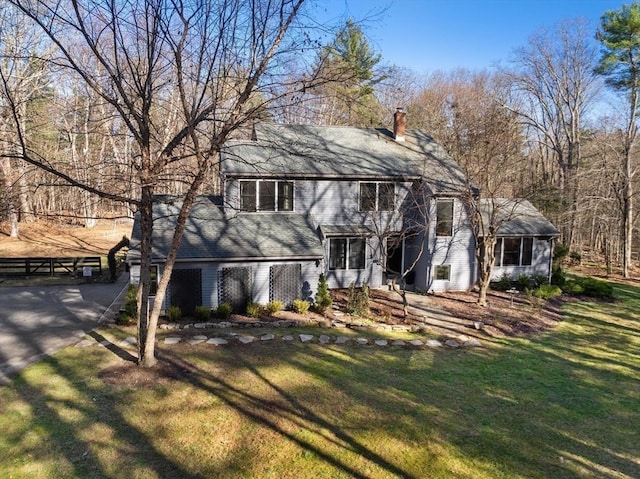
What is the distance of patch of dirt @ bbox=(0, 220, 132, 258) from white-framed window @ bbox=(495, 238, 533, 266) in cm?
2186

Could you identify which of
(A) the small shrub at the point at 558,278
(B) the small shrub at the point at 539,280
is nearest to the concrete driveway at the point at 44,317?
(B) the small shrub at the point at 539,280

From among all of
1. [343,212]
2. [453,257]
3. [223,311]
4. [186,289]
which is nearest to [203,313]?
[223,311]

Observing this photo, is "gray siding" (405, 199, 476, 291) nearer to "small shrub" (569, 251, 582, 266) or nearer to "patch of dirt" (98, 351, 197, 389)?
"patch of dirt" (98, 351, 197, 389)

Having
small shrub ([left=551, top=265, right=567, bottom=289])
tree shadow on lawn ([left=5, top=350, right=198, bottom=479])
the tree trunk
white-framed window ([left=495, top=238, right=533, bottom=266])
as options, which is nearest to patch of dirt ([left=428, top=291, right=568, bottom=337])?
small shrub ([left=551, top=265, right=567, bottom=289])

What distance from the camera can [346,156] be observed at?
17906mm

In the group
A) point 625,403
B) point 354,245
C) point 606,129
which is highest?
point 606,129

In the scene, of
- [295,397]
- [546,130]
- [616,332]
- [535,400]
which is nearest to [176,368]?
[295,397]

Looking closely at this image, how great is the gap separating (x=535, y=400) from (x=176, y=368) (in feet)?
25.7

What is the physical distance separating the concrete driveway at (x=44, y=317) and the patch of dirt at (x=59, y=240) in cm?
775

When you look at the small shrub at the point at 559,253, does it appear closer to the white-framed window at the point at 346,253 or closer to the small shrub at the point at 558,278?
the small shrub at the point at 558,278

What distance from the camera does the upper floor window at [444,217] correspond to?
17.2 meters

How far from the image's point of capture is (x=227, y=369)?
9484 millimetres

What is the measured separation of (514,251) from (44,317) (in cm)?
1876

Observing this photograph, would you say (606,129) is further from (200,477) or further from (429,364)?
(200,477)
